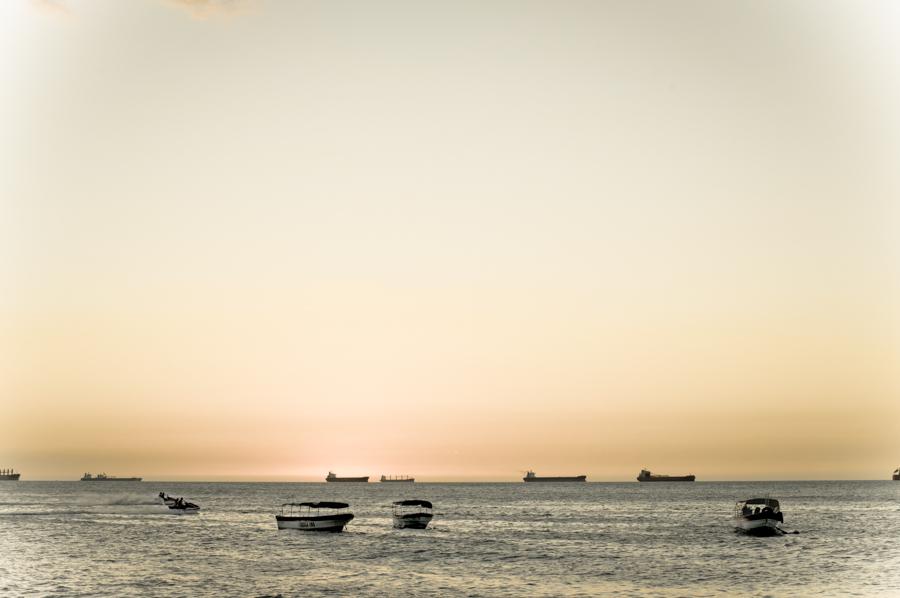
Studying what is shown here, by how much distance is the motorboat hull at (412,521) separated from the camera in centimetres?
12631

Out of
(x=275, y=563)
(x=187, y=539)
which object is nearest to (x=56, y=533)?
(x=187, y=539)

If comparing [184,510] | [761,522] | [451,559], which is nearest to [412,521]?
[451,559]

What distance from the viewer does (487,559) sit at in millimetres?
90750

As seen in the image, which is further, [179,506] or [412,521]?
[179,506]

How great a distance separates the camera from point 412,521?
414ft

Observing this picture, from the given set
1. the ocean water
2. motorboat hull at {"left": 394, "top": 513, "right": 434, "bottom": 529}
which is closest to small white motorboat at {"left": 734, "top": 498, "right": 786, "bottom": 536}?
the ocean water

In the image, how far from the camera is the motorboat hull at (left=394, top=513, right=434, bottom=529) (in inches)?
4973

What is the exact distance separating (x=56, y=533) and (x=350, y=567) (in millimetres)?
57849

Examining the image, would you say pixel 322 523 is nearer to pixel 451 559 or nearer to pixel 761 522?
pixel 451 559

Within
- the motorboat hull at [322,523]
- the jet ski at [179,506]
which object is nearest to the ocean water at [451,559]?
the motorboat hull at [322,523]

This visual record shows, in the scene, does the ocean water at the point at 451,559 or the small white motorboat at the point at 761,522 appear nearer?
the ocean water at the point at 451,559

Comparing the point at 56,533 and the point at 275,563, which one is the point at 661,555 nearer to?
the point at 275,563

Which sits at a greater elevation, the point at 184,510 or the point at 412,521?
the point at 412,521

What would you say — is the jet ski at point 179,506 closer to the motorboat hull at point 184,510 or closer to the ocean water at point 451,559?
the motorboat hull at point 184,510
